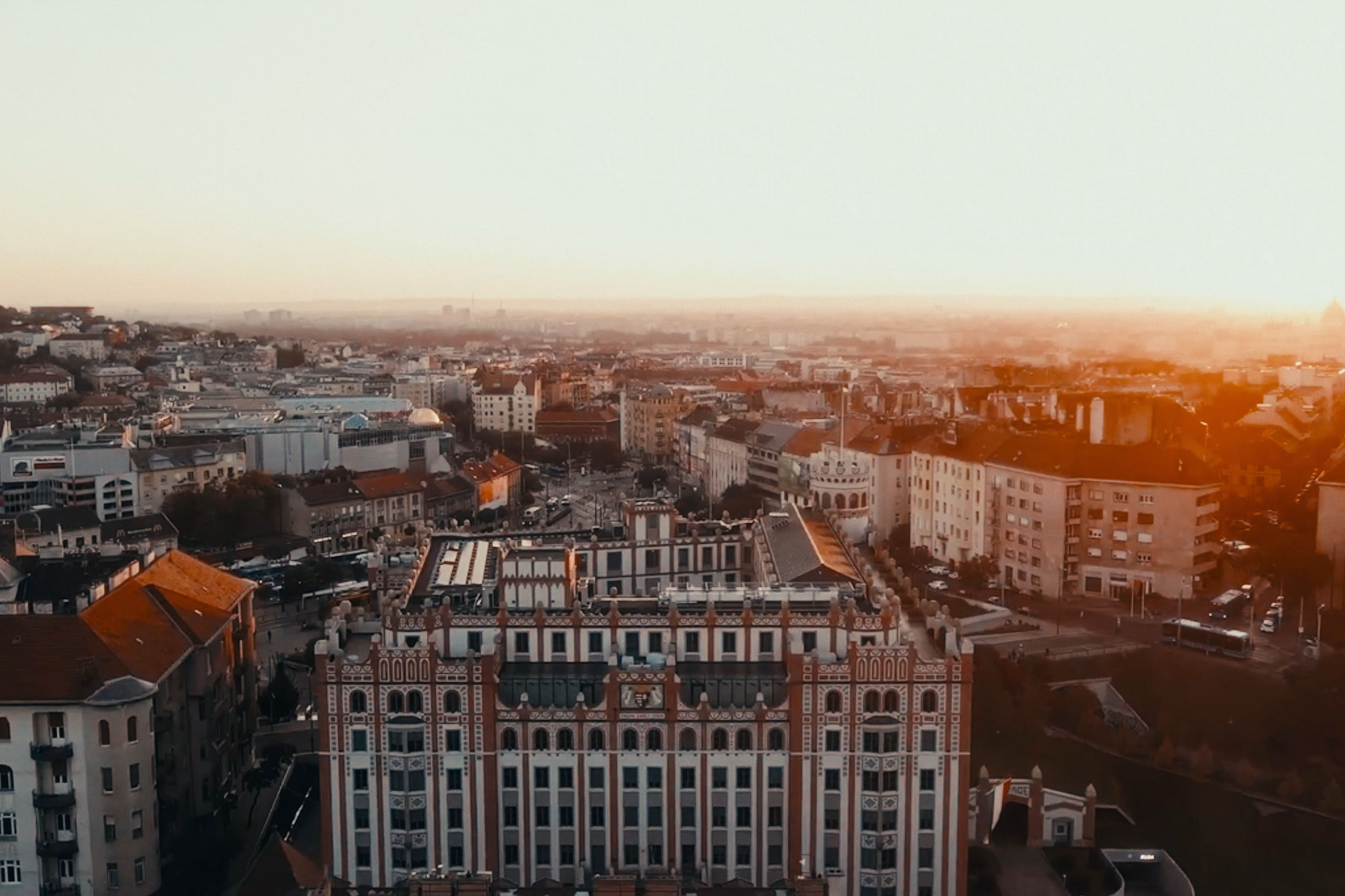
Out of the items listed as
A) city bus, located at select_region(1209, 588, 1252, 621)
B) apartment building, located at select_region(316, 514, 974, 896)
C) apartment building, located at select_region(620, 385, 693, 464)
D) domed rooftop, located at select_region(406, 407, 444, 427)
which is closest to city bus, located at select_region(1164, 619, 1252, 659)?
city bus, located at select_region(1209, 588, 1252, 621)

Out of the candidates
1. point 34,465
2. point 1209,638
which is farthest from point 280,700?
point 34,465

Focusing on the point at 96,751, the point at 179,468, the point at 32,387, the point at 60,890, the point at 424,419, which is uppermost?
the point at 32,387

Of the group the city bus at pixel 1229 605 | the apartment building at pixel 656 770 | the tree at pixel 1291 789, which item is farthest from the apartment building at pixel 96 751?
the city bus at pixel 1229 605

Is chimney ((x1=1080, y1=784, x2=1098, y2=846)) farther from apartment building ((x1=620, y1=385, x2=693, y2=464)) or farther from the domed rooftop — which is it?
apartment building ((x1=620, y1=385, x2=693, y2=464))

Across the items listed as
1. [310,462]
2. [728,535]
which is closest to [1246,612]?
[728,535]

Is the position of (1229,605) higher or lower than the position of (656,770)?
lower

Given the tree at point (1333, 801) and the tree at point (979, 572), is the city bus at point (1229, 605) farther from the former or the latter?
the tree at point (1333, 801)

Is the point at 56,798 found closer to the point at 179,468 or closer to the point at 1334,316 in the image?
the point at 179,468
